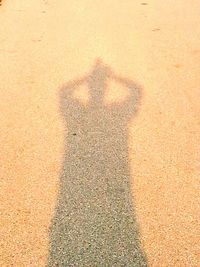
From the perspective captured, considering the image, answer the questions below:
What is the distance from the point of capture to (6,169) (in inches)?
135

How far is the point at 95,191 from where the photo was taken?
3.17m

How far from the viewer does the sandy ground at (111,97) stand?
2.87m

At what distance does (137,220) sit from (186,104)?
1.78m

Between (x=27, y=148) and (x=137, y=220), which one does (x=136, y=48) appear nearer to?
(x=27, y=148)

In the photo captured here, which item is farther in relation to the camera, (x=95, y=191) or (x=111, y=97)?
(x=111, y=97)

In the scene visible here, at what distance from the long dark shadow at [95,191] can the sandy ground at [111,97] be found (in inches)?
3.2

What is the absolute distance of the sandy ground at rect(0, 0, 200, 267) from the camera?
2.87 meters

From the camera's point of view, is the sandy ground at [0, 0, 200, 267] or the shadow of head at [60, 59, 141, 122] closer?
the sandy ground at [0, 0, 200, 267]

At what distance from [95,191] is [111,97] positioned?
1475 mm

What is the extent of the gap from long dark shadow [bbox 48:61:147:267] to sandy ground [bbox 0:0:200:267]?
81 mm

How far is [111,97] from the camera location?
4.37 metres

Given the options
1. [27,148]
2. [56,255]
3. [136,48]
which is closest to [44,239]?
[56,255]

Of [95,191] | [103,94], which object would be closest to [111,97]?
[103,94]

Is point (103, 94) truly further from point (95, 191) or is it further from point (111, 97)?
point (95, 191)
